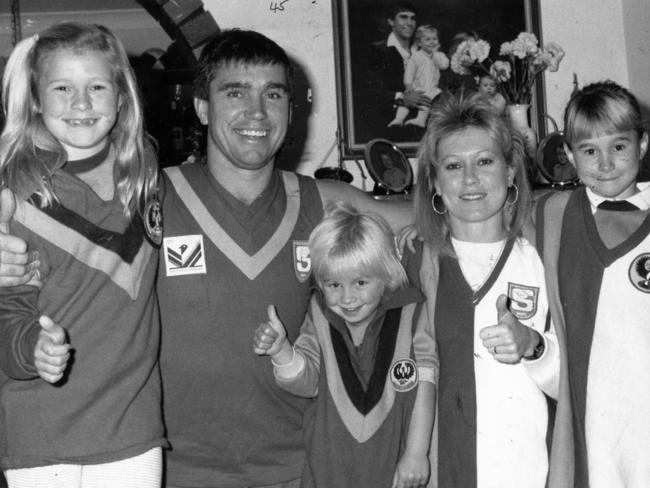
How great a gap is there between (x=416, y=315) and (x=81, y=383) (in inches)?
38.3

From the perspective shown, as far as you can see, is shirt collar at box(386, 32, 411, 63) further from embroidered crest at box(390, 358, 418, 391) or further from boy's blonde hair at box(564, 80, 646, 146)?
embroidered crest at box(390, 358, 418, 391)

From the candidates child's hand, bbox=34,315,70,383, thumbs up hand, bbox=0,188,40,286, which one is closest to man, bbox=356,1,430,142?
thumbs up hand, bbox=0,188,40,286

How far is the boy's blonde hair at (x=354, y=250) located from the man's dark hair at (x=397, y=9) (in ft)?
6.68

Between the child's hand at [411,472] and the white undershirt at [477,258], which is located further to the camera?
the white undershirt at [477,258]

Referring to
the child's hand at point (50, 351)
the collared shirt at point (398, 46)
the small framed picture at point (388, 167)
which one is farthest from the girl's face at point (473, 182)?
the collared shirt at point (398, 46)

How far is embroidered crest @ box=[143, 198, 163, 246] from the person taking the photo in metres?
2.07

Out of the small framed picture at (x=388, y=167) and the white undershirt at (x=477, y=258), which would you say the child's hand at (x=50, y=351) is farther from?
the small framed picture at (x=388, y=167)

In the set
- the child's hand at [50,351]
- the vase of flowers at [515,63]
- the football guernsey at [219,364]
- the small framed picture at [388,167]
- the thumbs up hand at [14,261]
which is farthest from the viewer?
the vase of flowers at [515,63]

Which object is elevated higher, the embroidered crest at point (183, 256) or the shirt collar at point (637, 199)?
the shirt collar at point (637, 199)

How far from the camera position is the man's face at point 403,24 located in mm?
4109

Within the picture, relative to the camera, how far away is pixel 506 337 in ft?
6.45

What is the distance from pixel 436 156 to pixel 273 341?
77cm

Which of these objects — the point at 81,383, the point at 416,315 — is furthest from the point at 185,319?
the point at 416,315

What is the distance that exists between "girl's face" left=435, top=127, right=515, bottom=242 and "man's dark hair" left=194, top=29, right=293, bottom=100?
1.91 feet
